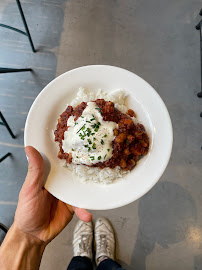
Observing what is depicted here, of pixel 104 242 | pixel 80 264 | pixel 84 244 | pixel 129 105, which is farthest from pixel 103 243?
pixel 129 105

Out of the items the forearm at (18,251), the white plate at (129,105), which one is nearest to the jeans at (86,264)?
the forearm at (18,251)

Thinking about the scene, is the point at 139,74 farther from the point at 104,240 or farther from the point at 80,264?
the point at 80,264

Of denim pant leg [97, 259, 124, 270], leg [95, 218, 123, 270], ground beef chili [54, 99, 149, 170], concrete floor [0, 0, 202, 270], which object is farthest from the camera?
concrete floor [0, 0, 202, 270]

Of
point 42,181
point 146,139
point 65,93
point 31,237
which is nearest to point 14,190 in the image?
point 31,237

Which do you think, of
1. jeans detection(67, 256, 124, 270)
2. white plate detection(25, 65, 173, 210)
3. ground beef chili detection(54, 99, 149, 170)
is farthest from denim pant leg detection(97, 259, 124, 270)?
ground beef chili detection(54, 99, 149, 170)

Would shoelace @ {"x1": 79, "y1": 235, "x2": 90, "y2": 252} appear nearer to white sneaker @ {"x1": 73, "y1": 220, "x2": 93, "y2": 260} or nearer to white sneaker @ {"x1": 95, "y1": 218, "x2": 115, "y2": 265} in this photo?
white sneaker @ {"x1": 73, "y1": 220, "x2": 93, "y2": 260}

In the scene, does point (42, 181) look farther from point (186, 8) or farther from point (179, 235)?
point (186, 8)
